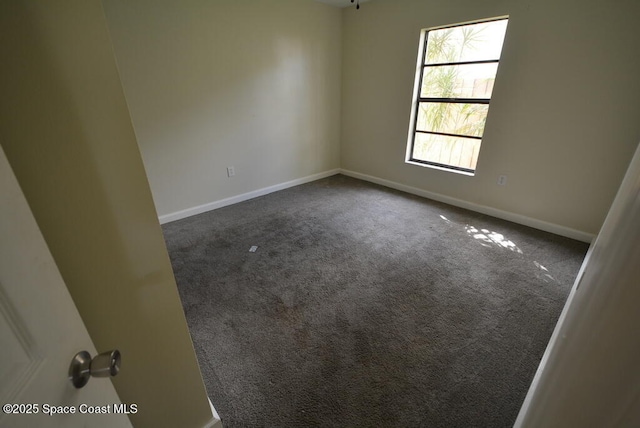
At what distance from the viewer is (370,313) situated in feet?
5.71

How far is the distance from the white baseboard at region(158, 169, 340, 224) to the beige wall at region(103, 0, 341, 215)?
0.20 feet

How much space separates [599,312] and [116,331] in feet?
3.40

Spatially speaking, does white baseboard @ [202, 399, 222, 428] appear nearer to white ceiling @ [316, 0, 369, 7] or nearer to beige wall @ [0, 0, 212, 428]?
beige wall @ [0, 0, 212, 428]

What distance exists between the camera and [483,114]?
2.87 metres

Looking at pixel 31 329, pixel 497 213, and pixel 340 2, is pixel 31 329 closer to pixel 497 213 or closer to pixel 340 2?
pixel 497 213

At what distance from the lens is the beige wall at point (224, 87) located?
2486mm

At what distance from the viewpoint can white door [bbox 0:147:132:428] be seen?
1.13 feet

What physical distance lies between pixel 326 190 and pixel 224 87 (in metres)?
1.84

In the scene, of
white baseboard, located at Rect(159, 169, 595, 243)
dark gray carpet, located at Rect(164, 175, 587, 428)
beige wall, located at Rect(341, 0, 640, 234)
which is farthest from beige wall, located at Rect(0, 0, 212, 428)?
beige wall, located at Rect(341, 0, 640, 234)

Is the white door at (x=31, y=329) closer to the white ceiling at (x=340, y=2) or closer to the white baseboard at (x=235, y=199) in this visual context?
the white baseboard at (x=235, y=199)

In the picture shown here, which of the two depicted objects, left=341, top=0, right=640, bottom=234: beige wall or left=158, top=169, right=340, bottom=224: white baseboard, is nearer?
left=341, top=0, right=640, bottom=234: beige wall

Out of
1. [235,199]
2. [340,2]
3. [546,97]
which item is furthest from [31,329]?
[340,2]

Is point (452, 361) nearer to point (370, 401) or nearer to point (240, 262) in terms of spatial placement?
point (370, 401)

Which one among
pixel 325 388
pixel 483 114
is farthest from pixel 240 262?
pixel 483 114
